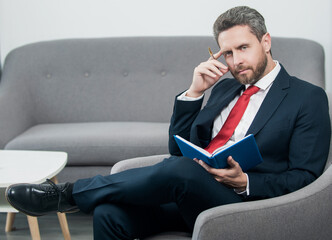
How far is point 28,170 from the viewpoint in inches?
92.9

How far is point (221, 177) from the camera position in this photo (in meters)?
1.75

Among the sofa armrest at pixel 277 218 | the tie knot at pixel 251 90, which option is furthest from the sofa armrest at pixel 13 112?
the sofa armrest at pixel 277 218

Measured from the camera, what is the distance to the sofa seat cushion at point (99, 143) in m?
3.00

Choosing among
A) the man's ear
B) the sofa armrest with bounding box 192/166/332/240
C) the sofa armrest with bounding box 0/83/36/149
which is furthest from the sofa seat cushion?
the sofa armrest with bounding box 192/166/332/240

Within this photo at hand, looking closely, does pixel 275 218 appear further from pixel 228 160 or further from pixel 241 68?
pixel 241 68

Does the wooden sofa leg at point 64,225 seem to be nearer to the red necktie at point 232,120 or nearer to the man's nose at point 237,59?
the red necktie at point 232,120

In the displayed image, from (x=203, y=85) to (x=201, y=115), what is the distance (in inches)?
6.0

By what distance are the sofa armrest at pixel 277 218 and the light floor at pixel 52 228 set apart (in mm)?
1269

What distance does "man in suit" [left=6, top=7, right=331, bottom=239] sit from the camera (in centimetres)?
168

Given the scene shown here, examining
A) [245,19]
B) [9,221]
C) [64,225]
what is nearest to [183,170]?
[245,19]

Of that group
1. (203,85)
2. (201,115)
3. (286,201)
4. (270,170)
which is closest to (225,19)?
(203,85)

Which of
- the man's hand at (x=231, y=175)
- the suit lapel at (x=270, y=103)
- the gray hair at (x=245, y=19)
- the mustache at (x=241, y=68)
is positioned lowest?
the man's hand at (x=231, y=175)

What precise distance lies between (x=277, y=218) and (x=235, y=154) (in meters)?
0.25

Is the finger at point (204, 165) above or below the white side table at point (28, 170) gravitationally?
above
